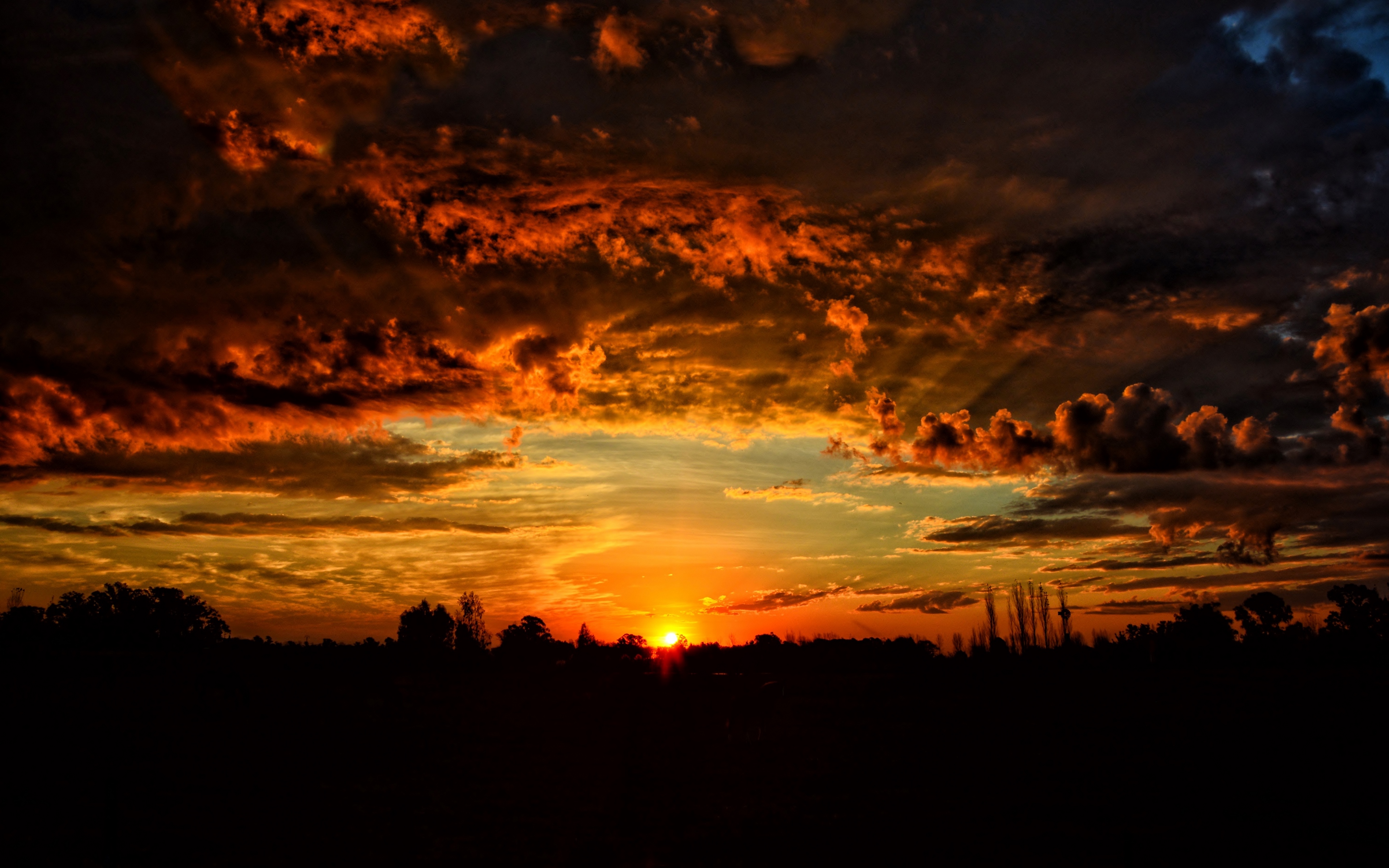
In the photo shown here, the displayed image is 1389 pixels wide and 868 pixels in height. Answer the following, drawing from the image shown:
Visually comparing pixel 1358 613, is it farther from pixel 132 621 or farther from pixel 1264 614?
pixel 132 621

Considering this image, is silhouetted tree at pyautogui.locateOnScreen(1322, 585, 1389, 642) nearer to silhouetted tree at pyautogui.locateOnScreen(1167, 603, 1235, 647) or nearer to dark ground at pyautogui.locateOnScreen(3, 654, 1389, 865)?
silhouetted tree at pyautogui.locateOnScreen(1167, 603, 1235, 647)

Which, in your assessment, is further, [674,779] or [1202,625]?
[1202,625]

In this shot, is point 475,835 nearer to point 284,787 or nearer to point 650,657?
point 284,787

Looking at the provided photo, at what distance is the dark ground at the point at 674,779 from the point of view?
20.4 m

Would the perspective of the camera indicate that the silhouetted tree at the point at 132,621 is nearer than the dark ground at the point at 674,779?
No

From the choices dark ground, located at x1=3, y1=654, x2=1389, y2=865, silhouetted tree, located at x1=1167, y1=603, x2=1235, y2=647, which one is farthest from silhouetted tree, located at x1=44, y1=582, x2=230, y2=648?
silhouetted tree, located at x1=1167, y1=603, x2=1235, y2=647

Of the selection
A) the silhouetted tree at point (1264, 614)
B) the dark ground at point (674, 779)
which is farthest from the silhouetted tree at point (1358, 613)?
the dark ground at point (674, 779)

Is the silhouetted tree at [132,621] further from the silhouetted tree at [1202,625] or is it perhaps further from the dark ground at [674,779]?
the silhouetted tree at [1202,625]

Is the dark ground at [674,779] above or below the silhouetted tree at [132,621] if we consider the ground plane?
below

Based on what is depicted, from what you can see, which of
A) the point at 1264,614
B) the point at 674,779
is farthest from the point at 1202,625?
the point at 674,779

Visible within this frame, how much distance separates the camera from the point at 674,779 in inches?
1189

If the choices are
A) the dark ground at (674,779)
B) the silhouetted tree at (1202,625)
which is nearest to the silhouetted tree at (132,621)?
the dark ground at (674,779)

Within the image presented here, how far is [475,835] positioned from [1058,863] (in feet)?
47.5

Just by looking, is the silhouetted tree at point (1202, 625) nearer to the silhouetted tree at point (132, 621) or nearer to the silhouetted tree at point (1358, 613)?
the silhouetted tree at point (1358, 613)
